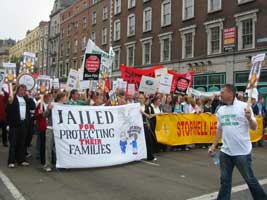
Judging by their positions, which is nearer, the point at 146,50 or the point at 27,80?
the point at 27,80

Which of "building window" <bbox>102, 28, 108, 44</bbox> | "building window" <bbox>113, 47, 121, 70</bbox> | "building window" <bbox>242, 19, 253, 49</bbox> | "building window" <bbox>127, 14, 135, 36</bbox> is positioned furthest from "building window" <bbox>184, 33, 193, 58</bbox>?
"building window" <bbox>102, 28, 108, 44</bbox>

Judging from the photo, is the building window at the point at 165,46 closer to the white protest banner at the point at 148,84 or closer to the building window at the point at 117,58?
the building window at the point at 117,58

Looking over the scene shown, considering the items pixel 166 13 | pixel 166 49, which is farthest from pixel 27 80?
pixel 166 13

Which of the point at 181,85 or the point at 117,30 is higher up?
the point at 117,30

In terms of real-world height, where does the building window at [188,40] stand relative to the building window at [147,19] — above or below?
below

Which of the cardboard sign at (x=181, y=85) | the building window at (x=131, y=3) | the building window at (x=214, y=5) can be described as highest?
the building window at (x=131, y=3)

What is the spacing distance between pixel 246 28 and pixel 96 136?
21552 mm

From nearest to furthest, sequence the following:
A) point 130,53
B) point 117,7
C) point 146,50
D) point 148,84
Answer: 1. point 148,84
2. point 146,50
3. point 130,53
4. point 117,7

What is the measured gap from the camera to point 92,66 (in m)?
13.4

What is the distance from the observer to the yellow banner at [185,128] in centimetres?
1221

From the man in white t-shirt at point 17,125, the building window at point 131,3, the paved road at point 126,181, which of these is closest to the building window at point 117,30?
the building window at point 131,3

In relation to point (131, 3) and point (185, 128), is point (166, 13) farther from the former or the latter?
point (185, 128)

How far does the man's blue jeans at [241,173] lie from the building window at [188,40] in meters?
28.0

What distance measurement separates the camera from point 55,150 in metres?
9.05
